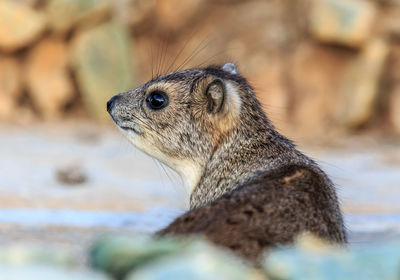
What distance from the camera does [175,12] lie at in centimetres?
1766

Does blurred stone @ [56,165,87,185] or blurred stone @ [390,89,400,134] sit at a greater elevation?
blurred stone @ [390,89,400,134]

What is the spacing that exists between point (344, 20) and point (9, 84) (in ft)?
20.0

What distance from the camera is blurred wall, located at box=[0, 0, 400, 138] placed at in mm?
16266

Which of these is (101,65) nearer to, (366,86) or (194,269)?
(366,86)

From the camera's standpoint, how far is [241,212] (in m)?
4.40

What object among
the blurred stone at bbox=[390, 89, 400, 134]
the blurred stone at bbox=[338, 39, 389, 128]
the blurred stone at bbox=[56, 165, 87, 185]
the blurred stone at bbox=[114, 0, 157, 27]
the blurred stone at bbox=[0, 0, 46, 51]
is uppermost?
the blurred stone at bbox=[114, 0, 157, 27]

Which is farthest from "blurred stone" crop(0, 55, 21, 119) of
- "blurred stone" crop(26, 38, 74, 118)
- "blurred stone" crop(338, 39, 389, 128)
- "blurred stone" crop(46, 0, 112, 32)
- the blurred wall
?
"blurred stone" crop(338, 39, 389, 128)

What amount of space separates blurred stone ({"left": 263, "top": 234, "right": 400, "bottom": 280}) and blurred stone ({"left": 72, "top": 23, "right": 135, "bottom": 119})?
42.6ft

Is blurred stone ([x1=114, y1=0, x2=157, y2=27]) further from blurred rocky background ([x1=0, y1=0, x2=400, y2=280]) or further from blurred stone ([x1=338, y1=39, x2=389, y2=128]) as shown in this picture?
blurred stone ([x1=338, y1=39, x2=389, y2=128])

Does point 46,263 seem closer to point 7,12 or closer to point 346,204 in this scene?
point 346,204

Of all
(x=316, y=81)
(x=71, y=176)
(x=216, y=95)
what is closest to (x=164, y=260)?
(x=216, y=95)

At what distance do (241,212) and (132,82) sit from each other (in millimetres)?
12980

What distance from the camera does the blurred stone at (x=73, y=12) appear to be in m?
16.2

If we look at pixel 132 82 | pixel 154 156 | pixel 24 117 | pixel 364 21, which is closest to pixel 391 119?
pixel 364 21
